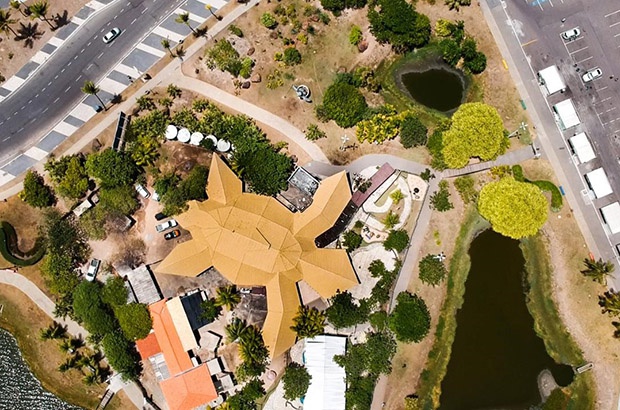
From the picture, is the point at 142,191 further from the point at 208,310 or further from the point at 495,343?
the point at 495,343

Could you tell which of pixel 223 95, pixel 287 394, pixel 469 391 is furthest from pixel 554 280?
pixel 223 95

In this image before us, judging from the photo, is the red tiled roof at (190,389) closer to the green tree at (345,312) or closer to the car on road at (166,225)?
the green tree at (345,312)

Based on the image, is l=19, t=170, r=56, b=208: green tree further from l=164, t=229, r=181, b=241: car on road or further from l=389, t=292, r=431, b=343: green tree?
l=389, t=292, r=431, b=343: green tree

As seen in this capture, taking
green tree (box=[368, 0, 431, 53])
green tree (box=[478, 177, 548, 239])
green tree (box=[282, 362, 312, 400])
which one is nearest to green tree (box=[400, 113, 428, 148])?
green tree (box=[368, 0, 431, 53])

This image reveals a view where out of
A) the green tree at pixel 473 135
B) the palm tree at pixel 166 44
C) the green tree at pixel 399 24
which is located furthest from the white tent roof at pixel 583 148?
the palm tree at pixel 166 44

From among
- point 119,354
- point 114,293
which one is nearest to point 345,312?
point 119,354

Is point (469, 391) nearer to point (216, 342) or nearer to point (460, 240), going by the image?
point (460, 240)
